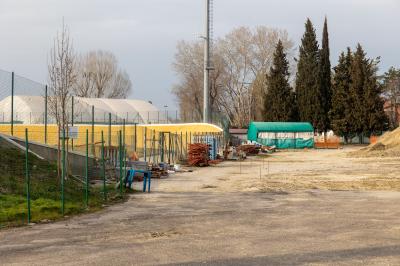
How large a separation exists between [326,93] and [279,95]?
254 inches

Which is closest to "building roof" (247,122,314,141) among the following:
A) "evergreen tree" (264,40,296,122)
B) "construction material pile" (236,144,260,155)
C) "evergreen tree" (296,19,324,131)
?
"evergreen tree" (296,19,324,131)

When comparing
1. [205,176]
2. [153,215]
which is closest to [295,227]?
[153,215]

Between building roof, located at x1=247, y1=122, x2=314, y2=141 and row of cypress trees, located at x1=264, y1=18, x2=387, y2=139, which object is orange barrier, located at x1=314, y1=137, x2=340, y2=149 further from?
row of cypress trees, located at x1=264, y1=18, x2=387, y2=139

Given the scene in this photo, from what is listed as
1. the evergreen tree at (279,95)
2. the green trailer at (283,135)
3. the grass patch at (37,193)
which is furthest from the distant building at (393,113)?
the grass patch at (37,193)

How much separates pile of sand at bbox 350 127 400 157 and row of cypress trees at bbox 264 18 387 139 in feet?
56.5

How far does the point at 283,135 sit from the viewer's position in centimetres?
6519

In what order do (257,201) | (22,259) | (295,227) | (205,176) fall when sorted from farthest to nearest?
(205,176), (257,201), (295,227), (22,259)

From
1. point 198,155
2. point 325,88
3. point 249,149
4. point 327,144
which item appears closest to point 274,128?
point 327,144

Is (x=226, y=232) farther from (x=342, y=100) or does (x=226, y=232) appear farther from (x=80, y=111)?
(x=342, y=100)

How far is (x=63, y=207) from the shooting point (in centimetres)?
1450

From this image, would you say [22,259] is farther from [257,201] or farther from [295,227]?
[257,201]

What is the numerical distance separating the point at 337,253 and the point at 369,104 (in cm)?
6665

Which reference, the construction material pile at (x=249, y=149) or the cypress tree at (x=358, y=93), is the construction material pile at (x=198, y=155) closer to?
the construction material pile at (x=249, y=149)

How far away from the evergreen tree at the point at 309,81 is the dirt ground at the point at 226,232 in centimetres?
5572
